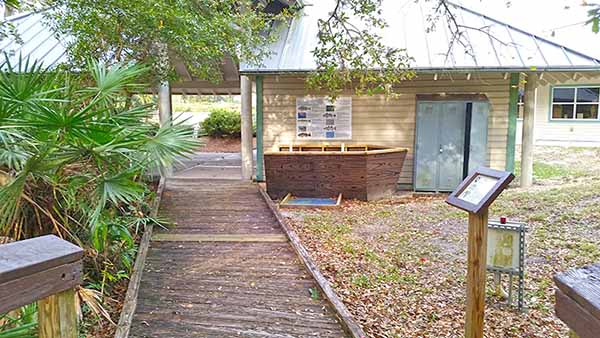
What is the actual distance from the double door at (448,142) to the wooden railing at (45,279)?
8801 mm

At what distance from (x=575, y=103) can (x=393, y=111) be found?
381 inches

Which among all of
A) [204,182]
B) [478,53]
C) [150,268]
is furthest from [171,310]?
[478,53]

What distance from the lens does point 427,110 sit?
30.6 ft

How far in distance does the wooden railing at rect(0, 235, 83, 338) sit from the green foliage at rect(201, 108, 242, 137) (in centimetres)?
1730

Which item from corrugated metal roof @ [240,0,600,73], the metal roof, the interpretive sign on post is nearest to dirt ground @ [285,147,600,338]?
the interpretive sign on post

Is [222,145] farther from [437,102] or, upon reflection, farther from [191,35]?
[191,35]

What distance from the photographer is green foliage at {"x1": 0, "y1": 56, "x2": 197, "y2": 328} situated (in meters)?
3.13

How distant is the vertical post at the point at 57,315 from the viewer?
123 cm

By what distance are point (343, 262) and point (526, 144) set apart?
5864 mm

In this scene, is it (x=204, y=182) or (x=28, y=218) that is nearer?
(x=28, y=218)

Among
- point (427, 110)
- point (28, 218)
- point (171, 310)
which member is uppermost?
point (427, 110)

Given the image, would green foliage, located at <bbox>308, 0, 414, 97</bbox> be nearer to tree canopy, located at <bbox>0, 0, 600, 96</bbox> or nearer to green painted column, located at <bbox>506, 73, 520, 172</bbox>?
tree canopy, located at <bbox>0, 0, 600, 96</bbox>

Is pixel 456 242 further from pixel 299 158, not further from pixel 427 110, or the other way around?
pixel 427 110

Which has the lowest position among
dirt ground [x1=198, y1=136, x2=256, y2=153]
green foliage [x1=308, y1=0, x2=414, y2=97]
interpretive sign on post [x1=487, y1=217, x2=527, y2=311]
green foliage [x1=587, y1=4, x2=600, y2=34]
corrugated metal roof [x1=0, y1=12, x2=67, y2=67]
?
interpretive sign on post [x1=487, y1=217, x2=527, y2=311]
